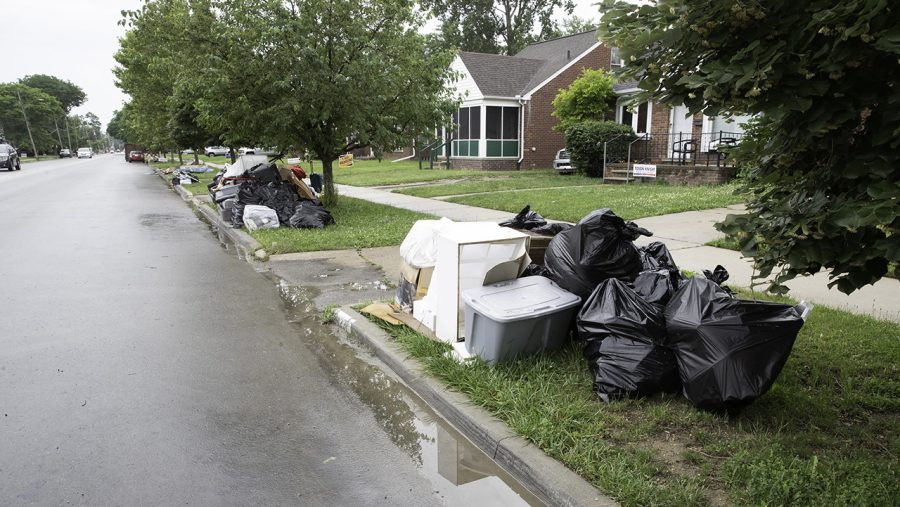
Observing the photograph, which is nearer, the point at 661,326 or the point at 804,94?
the point at 804,94

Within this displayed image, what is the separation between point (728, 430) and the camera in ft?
11.1

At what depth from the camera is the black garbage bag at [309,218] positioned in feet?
37.2

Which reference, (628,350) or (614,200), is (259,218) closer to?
(614,200)

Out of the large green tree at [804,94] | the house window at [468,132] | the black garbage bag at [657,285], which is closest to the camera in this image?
the large green tree at [804,94]

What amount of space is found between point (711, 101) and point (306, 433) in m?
2.94

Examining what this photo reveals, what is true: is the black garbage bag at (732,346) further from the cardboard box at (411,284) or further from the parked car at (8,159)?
the parked car at (8,159)

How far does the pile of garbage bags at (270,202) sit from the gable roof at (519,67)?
602 inches

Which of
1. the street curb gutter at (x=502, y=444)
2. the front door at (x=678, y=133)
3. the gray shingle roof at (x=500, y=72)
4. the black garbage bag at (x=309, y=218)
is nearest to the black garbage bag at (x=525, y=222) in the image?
the street curb gutter at (x=502, y=444)

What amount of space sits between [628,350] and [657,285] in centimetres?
59

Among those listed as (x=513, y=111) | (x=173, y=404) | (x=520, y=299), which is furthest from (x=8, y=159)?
(x=520, y=299)

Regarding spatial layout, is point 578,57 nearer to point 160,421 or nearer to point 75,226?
point 75,226

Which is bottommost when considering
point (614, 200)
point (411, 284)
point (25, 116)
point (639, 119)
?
point (614, 200)

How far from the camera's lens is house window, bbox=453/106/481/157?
27.3 meters

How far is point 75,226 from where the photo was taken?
1305 centimetres
